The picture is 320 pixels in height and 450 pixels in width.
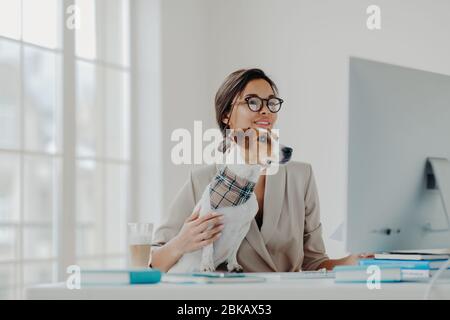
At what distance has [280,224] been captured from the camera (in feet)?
7.06

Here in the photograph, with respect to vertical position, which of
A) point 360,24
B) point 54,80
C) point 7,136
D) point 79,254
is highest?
point 360,24

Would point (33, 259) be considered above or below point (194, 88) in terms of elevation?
below

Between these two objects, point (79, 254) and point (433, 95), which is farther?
point (79, 254)

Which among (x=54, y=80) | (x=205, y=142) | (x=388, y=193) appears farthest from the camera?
(x=205, y=142)

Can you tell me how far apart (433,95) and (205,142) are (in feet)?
9.19

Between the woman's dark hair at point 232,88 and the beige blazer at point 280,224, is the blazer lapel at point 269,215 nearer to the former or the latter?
the beige blazer at point 280,224

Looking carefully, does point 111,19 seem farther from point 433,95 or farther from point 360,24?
point 433,95

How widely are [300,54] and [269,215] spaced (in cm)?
205

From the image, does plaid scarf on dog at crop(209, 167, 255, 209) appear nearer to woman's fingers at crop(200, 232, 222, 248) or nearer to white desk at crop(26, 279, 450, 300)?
woman's fingers at crop(200, 232, 222, 248)

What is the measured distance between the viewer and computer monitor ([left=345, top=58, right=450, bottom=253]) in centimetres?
141

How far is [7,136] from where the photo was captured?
328 centimetres
